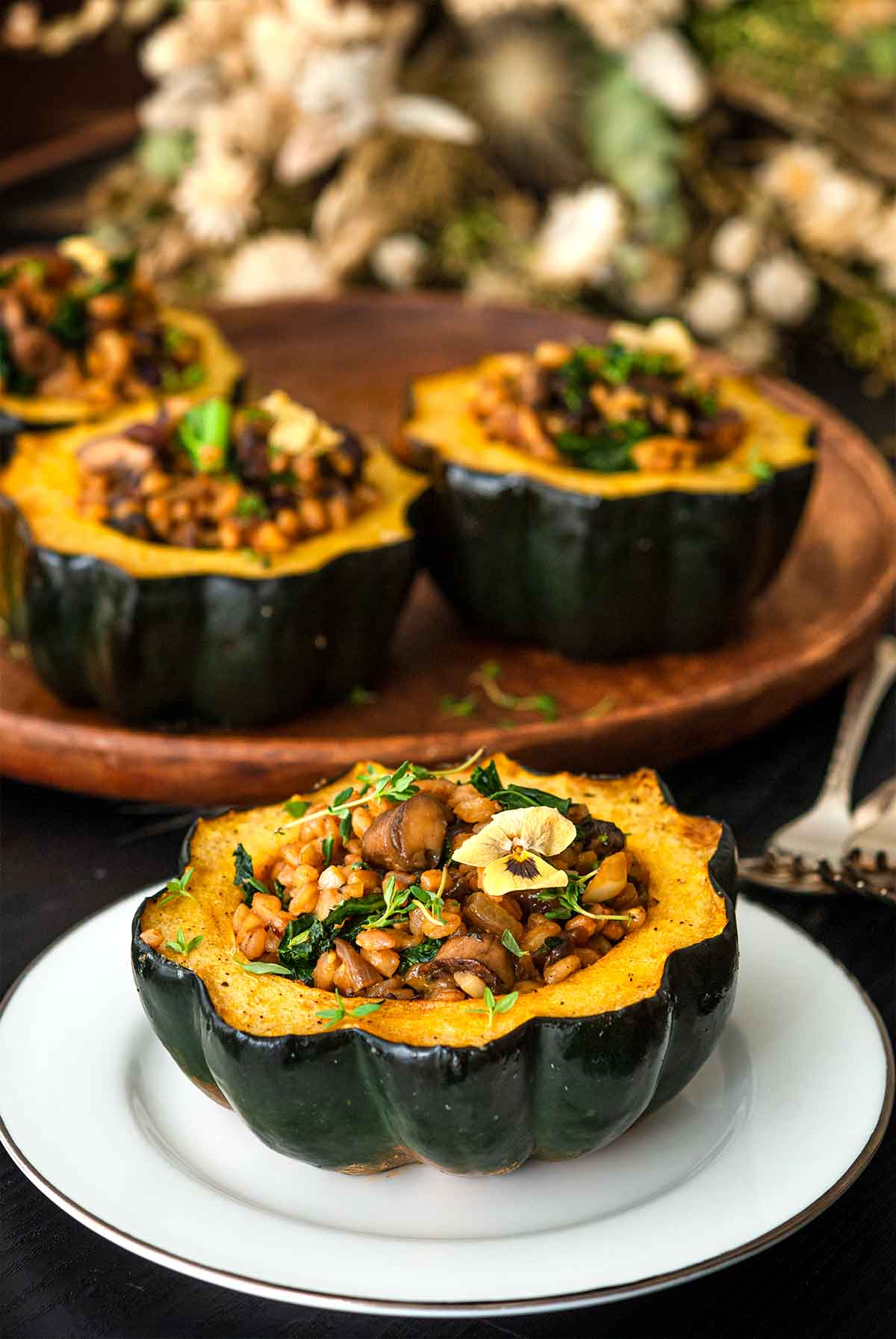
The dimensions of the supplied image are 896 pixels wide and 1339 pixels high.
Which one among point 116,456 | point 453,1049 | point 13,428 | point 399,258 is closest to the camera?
point 453,1049

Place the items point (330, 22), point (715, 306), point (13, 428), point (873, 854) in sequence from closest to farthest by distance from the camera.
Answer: point (873, 854) → point (13, 428) → point (330, 22) → point (715, 306)

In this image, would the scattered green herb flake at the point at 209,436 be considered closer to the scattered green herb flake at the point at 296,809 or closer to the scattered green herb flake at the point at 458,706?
the scattered green herb flake at the point at 458,706

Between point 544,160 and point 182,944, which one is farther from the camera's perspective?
point 544,160

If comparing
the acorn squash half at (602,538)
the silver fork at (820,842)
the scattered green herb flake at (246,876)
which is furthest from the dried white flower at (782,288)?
the scattered green herb flake at (246,876)

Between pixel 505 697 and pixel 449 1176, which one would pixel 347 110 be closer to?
pixel 505 697

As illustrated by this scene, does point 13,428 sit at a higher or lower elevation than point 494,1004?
lower

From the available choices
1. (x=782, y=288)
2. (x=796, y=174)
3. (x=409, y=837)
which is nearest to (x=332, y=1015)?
Answer: (x=409, y=837)

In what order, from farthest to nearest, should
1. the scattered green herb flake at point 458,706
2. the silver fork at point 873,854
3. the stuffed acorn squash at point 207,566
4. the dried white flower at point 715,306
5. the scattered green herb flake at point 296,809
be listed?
1. the dried white flower at point 715,306
2. the scattered green herb flake at point 458,706
3. the stuffed acorn squash at point 207,566
4. the silver fork at point 873,854
5. the scattered green herb flake at point 296,809
